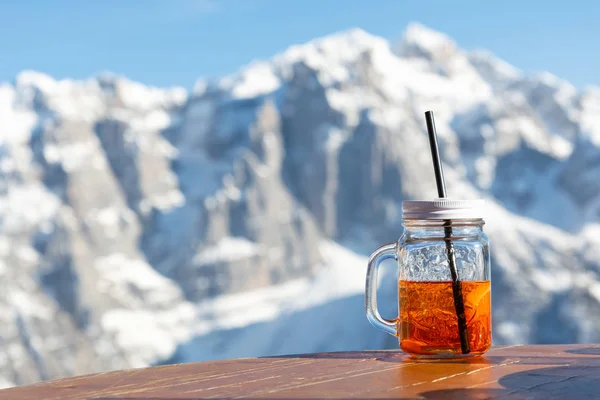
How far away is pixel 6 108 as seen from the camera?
3258 inches

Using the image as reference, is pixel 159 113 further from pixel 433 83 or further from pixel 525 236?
pixel 525 236

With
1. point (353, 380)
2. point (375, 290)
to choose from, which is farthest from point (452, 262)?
point (353, 380)

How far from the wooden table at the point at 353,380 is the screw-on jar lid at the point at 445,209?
0.84ft

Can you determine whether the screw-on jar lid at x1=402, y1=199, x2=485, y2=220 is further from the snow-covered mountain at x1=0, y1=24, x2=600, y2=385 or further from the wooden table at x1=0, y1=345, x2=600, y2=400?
the snow-covered mountain at x1=0, y1=24, x2=600, y2=385

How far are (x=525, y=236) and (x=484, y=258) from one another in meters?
73.6

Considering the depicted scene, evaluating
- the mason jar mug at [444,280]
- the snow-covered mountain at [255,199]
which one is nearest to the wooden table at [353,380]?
the mason jar mug at [444,280]

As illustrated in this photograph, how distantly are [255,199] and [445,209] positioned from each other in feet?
259

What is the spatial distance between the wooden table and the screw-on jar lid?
26 cm

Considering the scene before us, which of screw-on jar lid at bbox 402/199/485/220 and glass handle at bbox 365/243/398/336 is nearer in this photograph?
screw-on jar lid at bbox 402/199/485/220


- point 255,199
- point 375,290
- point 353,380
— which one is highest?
point 255,199

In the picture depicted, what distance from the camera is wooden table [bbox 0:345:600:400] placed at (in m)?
1.06

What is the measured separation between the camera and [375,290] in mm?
1440

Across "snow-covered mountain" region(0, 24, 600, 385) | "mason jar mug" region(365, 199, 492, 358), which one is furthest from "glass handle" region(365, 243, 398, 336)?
"snow-covered mountain" region(0, 24, 600, 385)

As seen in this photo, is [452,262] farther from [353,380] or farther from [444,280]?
[353,380]
